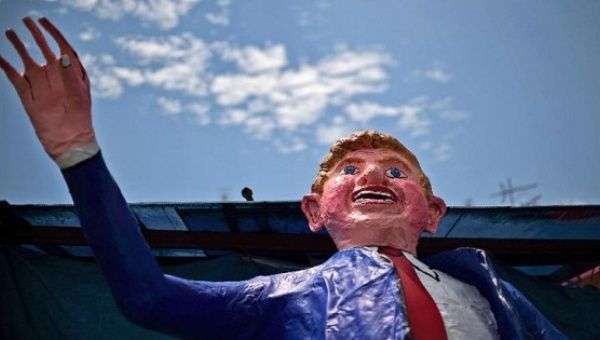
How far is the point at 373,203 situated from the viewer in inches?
89.2

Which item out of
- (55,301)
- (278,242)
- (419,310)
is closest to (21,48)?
(419,310)

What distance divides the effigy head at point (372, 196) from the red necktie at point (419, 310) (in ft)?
0.78

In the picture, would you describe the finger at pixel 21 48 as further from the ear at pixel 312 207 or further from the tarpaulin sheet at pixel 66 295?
the tarpaulin sheet at pixel 66 295

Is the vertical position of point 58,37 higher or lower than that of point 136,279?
higher

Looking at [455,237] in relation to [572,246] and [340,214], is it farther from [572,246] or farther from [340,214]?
[340,214]

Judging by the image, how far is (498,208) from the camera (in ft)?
11.9

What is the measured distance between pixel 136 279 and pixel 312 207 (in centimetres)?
112

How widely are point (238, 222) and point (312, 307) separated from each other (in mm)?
1965

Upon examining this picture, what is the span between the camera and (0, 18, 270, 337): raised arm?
5.14ft

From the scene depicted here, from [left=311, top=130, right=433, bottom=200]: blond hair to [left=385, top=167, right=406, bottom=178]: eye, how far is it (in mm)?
118

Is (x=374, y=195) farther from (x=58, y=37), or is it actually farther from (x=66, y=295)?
(x=66, y=295)

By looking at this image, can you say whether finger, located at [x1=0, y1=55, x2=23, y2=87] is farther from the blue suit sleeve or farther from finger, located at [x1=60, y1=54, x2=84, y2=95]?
the blue suit sleeve

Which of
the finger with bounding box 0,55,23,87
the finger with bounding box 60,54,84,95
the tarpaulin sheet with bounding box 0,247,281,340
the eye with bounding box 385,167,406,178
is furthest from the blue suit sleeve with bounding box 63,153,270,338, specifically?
the tarpaulin sheet with bounding box 0,247,281,340

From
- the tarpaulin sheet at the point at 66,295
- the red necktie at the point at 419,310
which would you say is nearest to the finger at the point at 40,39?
the red necktie at the point at 419,310
